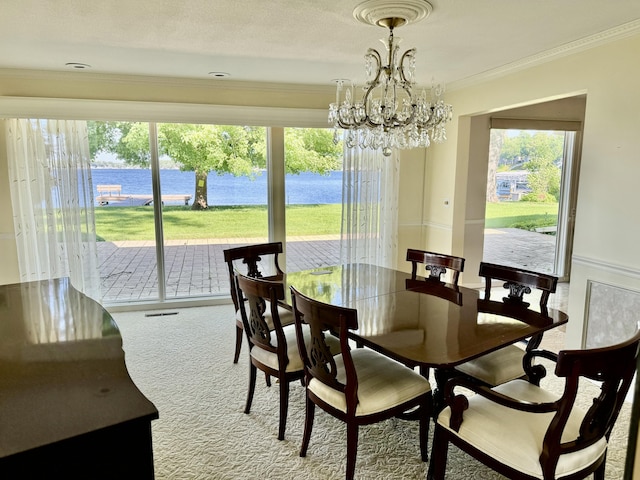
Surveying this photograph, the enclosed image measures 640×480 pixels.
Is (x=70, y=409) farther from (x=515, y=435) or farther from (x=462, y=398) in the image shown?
(x=515, y=435)

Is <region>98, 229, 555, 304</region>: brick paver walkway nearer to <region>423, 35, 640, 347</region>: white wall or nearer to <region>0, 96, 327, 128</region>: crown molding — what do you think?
<region>0, 96, 327, 128</region>: crown molding

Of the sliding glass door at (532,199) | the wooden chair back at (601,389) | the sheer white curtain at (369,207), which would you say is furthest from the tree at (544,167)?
the wooden chair back at (601,389)

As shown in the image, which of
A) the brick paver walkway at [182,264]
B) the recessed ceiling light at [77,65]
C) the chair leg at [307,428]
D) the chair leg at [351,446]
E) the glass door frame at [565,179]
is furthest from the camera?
the glass door frame at [565,179]

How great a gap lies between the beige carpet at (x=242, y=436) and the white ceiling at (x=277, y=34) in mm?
2467

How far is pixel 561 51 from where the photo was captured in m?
3.24

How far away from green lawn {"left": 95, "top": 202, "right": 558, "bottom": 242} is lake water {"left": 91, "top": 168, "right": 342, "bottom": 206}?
0.11 meters

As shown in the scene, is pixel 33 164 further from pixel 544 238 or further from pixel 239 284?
pixel 544 238

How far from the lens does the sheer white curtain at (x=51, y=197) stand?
4027 mm

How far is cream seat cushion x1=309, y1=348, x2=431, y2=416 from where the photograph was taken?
207 centimetres

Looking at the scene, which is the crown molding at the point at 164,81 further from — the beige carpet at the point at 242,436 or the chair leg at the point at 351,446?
the chair leg at the point at 351,446

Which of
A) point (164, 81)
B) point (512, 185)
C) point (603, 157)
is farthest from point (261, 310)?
point (512, 185)

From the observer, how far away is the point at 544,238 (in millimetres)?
6078

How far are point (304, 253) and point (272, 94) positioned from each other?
6.08 feet

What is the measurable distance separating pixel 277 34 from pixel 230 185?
87.9 inches
